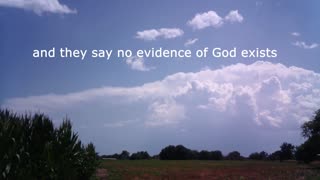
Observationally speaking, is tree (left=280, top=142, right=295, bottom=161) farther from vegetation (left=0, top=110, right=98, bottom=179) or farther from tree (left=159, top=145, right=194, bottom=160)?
vegetation (left=0, top=110, right=98, bottom=179)

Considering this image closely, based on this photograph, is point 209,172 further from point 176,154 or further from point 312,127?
point 176,154

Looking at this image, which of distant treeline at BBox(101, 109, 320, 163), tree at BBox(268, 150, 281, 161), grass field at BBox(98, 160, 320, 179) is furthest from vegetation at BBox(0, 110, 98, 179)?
tree at BBox(268, 150, 281, 161)

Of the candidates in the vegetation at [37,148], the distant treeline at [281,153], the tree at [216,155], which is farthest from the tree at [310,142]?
the vegetation at [37,148]

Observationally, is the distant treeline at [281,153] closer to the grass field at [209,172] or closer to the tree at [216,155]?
the tree at [216,155]

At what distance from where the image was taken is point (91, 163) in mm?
28969

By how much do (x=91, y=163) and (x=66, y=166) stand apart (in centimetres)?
1061

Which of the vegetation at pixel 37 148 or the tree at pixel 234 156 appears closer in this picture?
the vegetation at pixel 37 148

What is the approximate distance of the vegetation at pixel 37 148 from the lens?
1429 centimetres

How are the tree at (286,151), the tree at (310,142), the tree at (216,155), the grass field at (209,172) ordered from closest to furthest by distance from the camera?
the grass field at (209,172)
the tree at (310,142)
the tree at (286,151)
the tree at (216,155)

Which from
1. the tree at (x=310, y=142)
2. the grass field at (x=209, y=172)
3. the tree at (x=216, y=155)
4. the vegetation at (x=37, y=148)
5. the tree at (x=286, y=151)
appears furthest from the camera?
the tree at (x=216, y=155)

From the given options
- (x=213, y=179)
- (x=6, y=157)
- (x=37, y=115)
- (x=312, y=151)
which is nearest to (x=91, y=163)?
(x=213, y=179)

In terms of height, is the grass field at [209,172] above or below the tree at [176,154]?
below

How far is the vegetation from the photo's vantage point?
1429 centimetres

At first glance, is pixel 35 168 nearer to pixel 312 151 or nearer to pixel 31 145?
pixel 31 145
